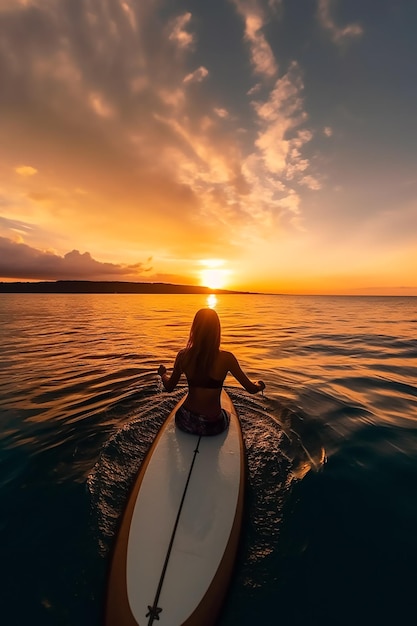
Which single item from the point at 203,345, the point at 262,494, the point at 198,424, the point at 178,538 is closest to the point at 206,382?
the point at 203,345

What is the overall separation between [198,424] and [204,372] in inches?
45.8

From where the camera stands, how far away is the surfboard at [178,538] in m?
2.63

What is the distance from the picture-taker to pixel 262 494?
14.1ft

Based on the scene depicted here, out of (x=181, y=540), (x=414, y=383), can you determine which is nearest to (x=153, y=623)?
(x=181, y=540)

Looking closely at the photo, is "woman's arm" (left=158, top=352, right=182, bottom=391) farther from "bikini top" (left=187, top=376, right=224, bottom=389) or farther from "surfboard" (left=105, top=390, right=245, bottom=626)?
"surfboard" (left=105, top=390, right=245, bottom=626)

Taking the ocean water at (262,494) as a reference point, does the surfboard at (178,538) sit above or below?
above

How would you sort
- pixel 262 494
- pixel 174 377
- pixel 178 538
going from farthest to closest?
pixel 174 377 → pixel 262 494 → pixel 178 538

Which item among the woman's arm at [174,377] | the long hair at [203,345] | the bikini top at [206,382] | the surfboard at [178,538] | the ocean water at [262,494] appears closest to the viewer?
the surfboard at [178,538]

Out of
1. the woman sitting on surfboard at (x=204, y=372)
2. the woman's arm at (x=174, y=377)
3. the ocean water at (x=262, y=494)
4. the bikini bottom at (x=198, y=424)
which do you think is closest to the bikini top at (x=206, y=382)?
the woman sitting on surfboard at (x=204, y=372)

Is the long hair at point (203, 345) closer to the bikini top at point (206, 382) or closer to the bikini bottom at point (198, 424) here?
the bikini top at point (206, 382)

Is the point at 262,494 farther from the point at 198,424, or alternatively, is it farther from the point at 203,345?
the point at 203,345

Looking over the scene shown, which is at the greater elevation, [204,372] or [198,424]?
[204,372]

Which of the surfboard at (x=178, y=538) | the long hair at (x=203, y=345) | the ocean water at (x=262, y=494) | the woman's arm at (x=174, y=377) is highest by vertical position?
the long hair at (x=203, y=345)

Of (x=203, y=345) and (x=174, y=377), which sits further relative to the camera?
(x=174, y=377)
